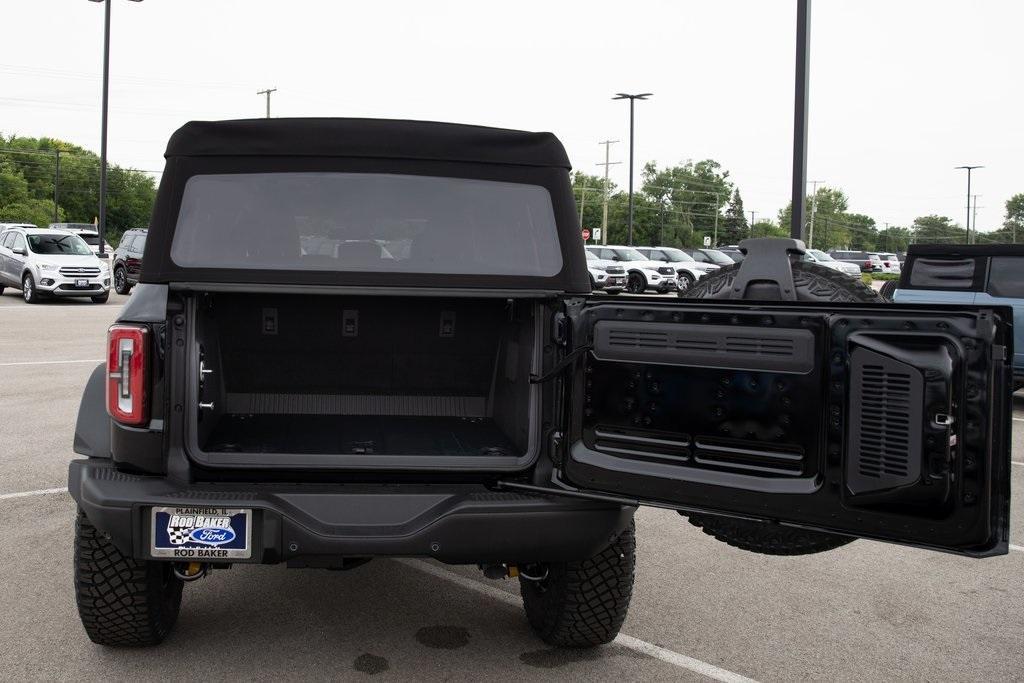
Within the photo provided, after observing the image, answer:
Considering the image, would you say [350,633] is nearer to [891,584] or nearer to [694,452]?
[694,452]

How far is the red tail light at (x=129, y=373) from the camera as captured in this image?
325 cm

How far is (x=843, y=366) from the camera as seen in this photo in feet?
9.03

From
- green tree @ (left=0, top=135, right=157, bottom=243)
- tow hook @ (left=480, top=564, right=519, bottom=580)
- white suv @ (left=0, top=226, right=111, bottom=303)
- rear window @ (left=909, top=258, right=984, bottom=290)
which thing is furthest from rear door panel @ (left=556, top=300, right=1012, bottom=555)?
green tree @ (left=0, top=135, right=157, bottom=243)

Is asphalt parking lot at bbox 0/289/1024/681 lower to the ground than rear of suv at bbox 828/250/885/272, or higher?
lower

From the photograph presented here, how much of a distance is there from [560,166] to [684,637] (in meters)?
1.94

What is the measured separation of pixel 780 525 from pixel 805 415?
0.34m

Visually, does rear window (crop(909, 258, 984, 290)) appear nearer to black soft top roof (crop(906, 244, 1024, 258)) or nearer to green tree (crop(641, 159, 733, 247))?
black soft top roof (crop(906, 244, 1024, 258))

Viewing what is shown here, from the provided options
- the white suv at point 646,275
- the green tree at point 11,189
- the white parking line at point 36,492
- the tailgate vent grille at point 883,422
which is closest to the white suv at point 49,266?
the white suv at point 646,275

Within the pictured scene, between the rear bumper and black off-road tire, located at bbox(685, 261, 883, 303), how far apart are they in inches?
36.2

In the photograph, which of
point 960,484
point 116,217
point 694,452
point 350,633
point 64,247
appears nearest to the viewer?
point 960,484

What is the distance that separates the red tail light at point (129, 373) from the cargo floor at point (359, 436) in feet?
1.24

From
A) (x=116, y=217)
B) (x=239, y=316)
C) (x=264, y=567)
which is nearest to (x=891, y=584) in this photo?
(x=264, y=567)

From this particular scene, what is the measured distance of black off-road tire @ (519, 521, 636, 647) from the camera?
12.0ft

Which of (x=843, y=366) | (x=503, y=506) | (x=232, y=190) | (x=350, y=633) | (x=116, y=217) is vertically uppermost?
(x=116, y=217)
